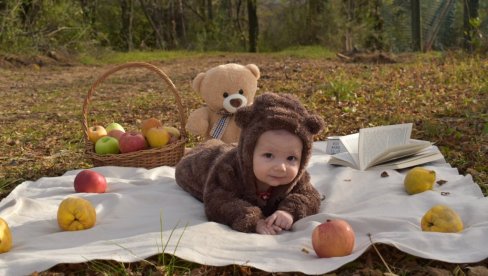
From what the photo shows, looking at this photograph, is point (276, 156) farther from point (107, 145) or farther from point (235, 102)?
point (107, 145)

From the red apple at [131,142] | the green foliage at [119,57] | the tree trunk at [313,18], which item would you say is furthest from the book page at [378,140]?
the tree trunk at [313,18]

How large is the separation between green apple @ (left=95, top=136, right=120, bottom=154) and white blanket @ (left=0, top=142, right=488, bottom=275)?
0.46 m

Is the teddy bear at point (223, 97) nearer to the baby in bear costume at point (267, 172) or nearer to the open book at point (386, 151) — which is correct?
the open book at point (386, 151)

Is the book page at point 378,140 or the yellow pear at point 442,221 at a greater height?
the book page at point 378,140

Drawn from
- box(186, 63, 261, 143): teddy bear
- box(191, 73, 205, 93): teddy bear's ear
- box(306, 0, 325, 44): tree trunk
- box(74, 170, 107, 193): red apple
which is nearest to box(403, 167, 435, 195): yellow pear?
box(186, 63, 261, 143): teddy bear

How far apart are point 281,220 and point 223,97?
1880mm

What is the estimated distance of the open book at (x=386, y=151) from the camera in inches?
181

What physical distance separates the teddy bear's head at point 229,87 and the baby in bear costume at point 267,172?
1.30 m

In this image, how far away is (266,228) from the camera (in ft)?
11.1

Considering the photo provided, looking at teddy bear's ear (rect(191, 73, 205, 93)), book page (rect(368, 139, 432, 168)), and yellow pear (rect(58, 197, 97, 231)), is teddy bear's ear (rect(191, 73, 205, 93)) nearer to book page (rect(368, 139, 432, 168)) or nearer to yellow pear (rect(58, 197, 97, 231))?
book page (rect(368, 139, 432, 168))

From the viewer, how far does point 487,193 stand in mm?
4004

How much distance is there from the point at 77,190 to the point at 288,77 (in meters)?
6.79

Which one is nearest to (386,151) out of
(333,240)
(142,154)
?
(333,240)

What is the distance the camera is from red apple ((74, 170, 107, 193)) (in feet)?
14.1
